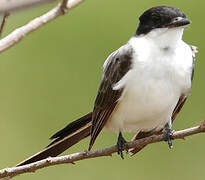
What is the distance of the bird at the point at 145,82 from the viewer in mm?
2855

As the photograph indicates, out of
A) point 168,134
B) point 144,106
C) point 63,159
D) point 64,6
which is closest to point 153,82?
point 144,106

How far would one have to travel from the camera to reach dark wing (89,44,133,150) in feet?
9.62

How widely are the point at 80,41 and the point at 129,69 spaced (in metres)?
2.05

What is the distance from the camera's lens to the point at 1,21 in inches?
76.1

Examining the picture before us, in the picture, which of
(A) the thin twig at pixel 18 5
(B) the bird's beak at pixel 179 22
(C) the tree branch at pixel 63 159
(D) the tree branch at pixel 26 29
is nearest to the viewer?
(A) the thin twig at pixel 18 5

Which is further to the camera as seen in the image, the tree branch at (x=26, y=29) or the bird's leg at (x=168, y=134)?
the bird's leg at (x=168, y=134)

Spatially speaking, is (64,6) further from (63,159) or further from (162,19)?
(162,19)

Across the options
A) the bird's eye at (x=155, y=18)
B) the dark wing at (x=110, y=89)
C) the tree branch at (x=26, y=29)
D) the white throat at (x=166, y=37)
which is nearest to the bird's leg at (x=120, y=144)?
the dark wing at (x=110, y=89)

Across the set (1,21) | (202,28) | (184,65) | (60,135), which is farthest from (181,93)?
(202,28)

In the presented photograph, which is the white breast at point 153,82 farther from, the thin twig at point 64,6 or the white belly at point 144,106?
the thin twig at point 64,6

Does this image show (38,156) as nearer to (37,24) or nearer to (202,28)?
(37,24)

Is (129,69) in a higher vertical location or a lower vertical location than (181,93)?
higher

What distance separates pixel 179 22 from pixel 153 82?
318 mm

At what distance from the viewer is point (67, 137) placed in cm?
303
